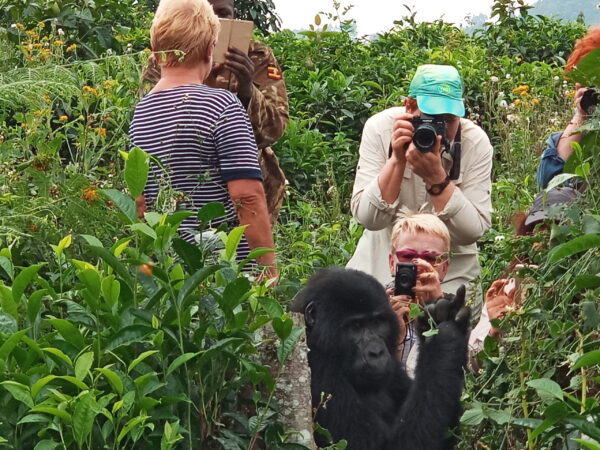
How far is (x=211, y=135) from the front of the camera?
521 cm

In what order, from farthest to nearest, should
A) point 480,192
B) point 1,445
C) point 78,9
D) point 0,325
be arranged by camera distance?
point 78,9 < point 480,192 < point 0,325 < point 1,445

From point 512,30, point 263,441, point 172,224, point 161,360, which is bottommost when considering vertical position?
point 512,30

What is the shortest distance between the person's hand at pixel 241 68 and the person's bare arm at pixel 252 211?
88 centimetres

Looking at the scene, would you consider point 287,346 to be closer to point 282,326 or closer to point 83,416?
A: point 282,326

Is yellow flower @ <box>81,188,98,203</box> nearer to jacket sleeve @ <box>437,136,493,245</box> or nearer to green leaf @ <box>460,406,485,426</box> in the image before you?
green leaf @ <box>460,406,485,426</box>

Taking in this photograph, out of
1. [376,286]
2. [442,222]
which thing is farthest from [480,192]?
[376,286]

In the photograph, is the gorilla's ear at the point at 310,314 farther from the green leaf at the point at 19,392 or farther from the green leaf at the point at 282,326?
the green leaf at the point at 19,392

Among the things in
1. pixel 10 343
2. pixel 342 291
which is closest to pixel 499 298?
pixel 342 291

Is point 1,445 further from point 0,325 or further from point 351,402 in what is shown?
point 351,402

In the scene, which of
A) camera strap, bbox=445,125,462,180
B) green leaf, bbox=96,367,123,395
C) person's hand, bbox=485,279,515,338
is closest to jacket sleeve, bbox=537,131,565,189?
camera strap, bbox=445,125,462,180

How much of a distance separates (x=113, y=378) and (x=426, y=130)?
8.99 ft

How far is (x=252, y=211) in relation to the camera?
17.2ft

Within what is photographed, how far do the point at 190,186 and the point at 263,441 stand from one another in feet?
6.38

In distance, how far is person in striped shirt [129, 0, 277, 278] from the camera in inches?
205
